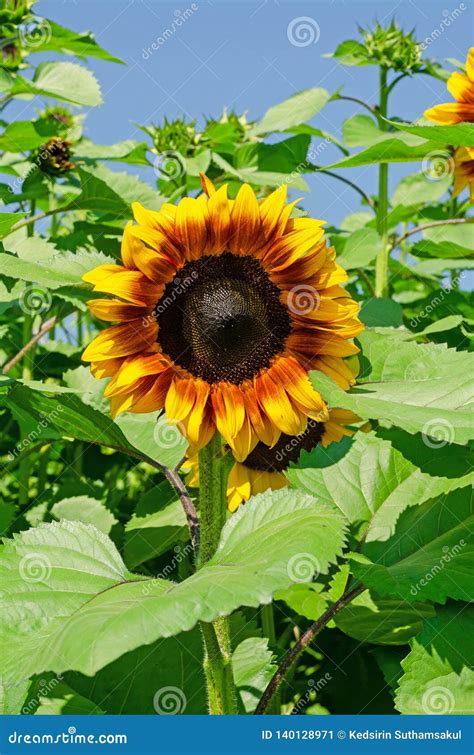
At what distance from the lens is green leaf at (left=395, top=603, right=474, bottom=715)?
109cm

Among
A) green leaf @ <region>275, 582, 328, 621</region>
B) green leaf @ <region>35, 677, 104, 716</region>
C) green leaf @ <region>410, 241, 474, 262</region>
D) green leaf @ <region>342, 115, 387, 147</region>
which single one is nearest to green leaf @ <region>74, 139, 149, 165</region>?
green leaf @ <region>342, 115, 387, 147</region>

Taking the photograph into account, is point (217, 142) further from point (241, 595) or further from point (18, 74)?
point (241, 595)

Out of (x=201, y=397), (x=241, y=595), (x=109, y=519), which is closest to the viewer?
(x=241, y=595)

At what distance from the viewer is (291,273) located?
1306 millimetres

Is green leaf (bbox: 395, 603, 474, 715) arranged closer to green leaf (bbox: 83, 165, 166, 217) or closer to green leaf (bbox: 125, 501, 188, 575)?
green leaf (bbox: 125, 501, 188, 575)

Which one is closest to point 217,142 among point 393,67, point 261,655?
point 393,67

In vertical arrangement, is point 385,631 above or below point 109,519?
above

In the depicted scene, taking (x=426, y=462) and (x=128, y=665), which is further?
(x=128, y=665)

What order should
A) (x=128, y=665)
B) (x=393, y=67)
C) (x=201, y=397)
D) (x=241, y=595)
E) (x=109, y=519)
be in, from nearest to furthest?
A: (x=241, y=595) → (x=201, y=397) → (x=128, y=665) → (x=109, y=519) → (x=393, y=67)

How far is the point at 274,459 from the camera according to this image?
1.57 meters

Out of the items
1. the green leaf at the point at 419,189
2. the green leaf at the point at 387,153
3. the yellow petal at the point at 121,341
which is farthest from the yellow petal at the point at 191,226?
the green leaf at the point at 419,189

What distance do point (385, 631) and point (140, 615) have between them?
2.21 ft

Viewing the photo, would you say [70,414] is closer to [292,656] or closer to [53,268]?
[53,268]

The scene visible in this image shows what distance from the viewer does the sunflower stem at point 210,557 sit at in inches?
43.8
